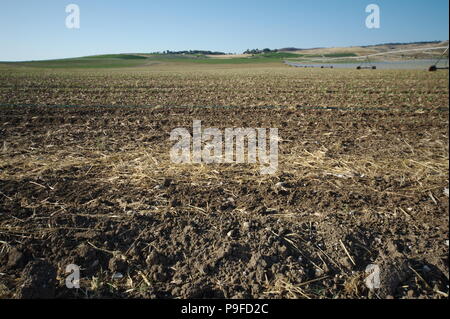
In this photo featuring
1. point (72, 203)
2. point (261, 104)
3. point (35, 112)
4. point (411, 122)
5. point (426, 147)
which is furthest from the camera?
point (261, 104)

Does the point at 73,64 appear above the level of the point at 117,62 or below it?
below

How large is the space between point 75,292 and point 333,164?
3772 millimetres

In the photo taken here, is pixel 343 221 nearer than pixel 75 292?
No

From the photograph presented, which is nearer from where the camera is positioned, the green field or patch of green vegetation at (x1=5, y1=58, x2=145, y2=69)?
patch of green vegetation at (x1=5, y1=58, x2=145, y2=69)

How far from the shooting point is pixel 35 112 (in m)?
8.67

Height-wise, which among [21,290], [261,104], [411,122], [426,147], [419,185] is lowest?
[21,290]

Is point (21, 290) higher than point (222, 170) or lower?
lower

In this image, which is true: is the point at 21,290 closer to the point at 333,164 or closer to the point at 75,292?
the point at 75,292

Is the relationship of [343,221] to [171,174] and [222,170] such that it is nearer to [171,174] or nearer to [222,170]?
[222,170]

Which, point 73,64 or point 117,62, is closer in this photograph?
point 73,64

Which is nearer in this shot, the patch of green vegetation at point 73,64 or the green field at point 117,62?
the patch of green vegetation at point 73,64

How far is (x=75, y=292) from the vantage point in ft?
7.82

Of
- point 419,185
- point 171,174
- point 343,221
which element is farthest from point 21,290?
point 419,185
